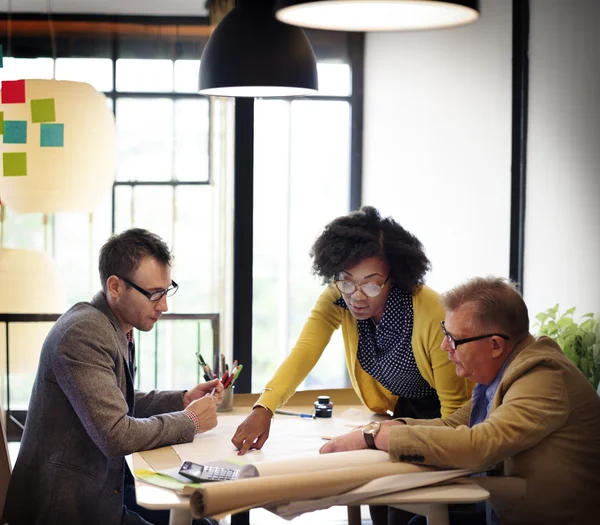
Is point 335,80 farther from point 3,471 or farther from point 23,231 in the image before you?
point 3,471

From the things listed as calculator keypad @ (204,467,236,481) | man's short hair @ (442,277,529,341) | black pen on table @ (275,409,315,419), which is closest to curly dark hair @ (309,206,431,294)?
black pen on table @ (275,409,315,419)

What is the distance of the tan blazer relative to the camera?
78.1 inches

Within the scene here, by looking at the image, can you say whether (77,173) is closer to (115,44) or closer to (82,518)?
(115,44)

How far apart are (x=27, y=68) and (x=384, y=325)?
2.17 metres

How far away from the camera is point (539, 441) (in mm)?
2051

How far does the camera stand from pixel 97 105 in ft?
13.5

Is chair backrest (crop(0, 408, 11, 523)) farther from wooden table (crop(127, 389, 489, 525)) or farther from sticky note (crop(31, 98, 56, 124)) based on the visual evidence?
sticky note (crop(31, 98, 56, 124))

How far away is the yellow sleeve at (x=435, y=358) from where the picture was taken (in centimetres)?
262

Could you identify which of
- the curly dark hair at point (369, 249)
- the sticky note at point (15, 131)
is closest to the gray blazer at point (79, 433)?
the curly dark hair at point (369, 249)

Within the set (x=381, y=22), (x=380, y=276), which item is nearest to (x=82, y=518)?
(x=380, y=276)

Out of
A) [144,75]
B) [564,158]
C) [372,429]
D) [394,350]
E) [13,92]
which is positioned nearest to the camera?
[372,429]

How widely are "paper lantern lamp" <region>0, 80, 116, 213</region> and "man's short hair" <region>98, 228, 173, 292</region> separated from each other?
1.58 metres

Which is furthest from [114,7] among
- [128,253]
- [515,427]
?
[515,427]

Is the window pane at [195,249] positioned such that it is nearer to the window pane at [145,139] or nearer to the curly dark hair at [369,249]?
the window pane at [145,139]
